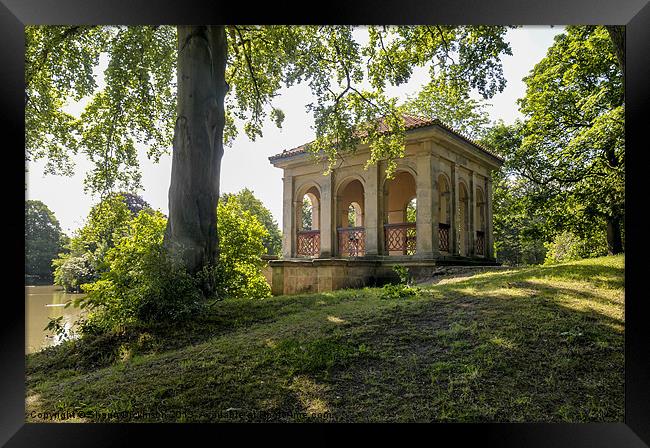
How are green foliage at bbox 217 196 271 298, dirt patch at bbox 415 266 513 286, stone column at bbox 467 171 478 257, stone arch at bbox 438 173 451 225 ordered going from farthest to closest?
stone column at bbox 467 171 478 257 → stone arch at bbox 438 173 451 225 → dirt patch at bbox 415 266 513 286 → green foliage at bbox 217 196 271 298

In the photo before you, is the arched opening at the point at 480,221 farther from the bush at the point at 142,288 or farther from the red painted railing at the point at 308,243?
the bush at the point at 142,288

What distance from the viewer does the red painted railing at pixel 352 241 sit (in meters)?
12.7

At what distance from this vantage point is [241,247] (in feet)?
30.6

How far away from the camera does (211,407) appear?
3.64 metres

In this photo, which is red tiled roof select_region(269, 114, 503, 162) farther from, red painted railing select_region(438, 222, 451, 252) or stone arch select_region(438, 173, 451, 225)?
red painted railing select_region(438, 222, 451, 252)

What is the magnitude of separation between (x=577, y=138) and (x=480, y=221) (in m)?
6.37

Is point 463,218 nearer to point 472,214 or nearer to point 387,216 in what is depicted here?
point 472,214

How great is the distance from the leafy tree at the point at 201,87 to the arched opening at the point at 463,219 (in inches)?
182

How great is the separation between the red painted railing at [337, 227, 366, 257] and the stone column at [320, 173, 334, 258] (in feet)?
1.09

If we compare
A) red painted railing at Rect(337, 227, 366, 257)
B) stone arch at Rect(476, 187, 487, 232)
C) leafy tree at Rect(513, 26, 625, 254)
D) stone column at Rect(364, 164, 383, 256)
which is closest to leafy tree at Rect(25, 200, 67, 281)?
red painted railing at Rect(337, 227, 366, 257)

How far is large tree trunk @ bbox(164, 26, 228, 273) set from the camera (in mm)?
6941

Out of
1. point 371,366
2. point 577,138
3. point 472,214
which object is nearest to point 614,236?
point 577,138
